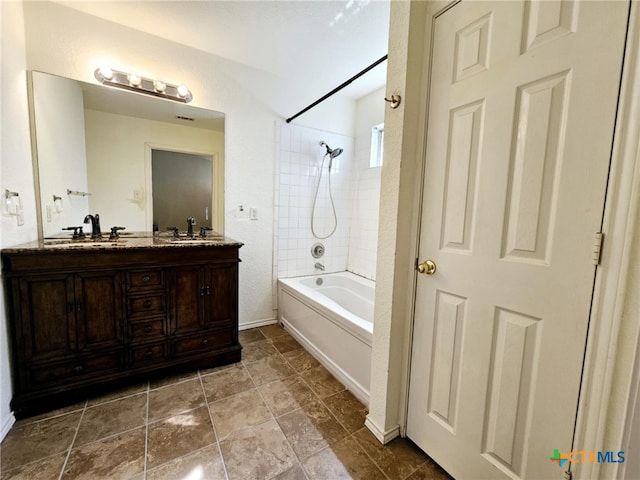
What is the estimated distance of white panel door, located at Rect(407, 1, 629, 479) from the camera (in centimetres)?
77

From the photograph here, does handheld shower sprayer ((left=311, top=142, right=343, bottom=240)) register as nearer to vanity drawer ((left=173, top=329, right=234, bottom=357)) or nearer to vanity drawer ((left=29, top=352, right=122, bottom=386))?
vanity drawer ((left=173, top=329, right=234, bottom=357))

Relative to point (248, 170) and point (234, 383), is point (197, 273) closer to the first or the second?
point (234, 383)

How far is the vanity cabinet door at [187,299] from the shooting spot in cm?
179

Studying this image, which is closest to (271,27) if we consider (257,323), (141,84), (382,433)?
(141,84)

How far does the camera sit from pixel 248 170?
8.14 ft

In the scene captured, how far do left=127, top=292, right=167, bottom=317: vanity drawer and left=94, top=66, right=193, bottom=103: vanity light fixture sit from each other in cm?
154

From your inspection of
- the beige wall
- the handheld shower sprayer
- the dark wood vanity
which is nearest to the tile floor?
the dark wood vanity

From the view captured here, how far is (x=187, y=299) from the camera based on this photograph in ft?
6.01

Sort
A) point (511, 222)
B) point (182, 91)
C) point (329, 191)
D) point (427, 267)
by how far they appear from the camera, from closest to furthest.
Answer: point (511, 222), point (427, 267), point (182, 91), point (329, 191)

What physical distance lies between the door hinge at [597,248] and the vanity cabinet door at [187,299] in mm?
1977

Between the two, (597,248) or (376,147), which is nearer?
(597,248)

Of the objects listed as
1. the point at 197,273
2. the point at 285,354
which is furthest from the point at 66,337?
the point at 285,354

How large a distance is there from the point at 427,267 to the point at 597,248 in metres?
0.56

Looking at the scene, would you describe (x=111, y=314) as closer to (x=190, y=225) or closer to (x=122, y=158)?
(x=190, y=225)
